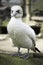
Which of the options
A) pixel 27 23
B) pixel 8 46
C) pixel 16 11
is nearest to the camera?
pixel 16 11

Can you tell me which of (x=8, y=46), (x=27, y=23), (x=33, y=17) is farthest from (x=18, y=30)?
(x=33, y=17)

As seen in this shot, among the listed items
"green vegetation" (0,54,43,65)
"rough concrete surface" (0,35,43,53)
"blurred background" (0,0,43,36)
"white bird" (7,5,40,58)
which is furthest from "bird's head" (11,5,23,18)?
"blurred background" (0,0,43,36)

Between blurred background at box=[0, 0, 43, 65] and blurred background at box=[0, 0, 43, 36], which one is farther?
blurred background at box=[0, 0, 43, 36]

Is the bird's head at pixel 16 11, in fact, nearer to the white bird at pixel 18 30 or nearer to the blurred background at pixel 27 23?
the white bird at pixel 18 30

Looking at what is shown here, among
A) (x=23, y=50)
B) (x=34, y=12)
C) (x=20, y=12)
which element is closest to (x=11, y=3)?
(x=34, y=12)

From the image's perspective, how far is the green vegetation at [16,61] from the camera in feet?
7.58

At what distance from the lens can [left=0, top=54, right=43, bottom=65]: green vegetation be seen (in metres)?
2.31

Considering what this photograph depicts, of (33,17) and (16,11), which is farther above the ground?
(16,11)

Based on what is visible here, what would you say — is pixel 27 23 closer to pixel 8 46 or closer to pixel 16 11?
pixel 8 46

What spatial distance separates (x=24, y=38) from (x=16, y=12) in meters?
0.24

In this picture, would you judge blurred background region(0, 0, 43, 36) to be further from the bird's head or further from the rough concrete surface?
the bird's head

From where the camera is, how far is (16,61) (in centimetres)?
236

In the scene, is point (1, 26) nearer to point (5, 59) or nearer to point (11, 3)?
point (11, 3)

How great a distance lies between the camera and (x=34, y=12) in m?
4.52
